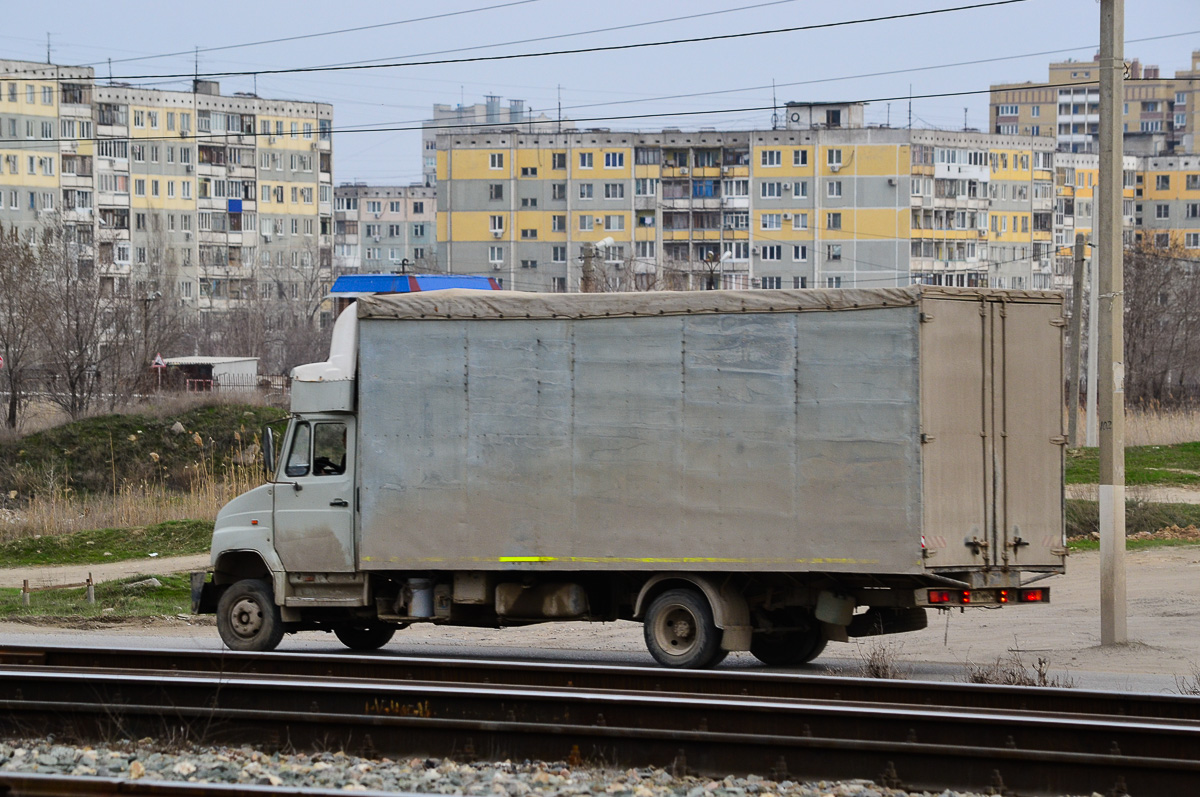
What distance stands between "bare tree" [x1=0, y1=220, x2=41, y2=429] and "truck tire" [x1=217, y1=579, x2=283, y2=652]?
3545 centimetres

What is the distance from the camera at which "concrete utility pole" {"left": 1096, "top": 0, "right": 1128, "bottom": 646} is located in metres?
14.1

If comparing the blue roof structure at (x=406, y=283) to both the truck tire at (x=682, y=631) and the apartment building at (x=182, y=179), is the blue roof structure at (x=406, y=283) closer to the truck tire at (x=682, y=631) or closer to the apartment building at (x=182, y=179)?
the truck tire at (x=682, y=631)

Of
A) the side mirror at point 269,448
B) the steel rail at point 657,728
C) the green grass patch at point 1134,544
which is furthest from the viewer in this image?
the green grass patch at point 1134,544

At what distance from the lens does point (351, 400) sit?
43.0ft

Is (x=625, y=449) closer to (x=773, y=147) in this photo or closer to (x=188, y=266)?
(x=773, y=147)

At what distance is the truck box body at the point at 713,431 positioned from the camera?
1155 centimetres

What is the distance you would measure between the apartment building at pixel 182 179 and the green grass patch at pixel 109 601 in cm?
8088

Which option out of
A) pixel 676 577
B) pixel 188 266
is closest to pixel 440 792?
pixel 676 577

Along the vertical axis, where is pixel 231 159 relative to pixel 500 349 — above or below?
above

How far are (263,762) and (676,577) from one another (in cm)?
466

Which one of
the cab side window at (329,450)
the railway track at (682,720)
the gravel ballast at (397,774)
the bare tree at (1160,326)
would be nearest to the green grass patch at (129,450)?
the cab side window at (329,450)

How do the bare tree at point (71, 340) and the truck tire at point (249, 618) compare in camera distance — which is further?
the bare tree at point (71, 340)

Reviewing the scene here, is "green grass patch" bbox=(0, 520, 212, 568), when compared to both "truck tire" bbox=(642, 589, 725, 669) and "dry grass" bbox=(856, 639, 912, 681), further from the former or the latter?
"truck tire" bbox=(642, 589, 725, 669)

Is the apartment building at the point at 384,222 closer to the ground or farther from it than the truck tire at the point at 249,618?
farther from it
